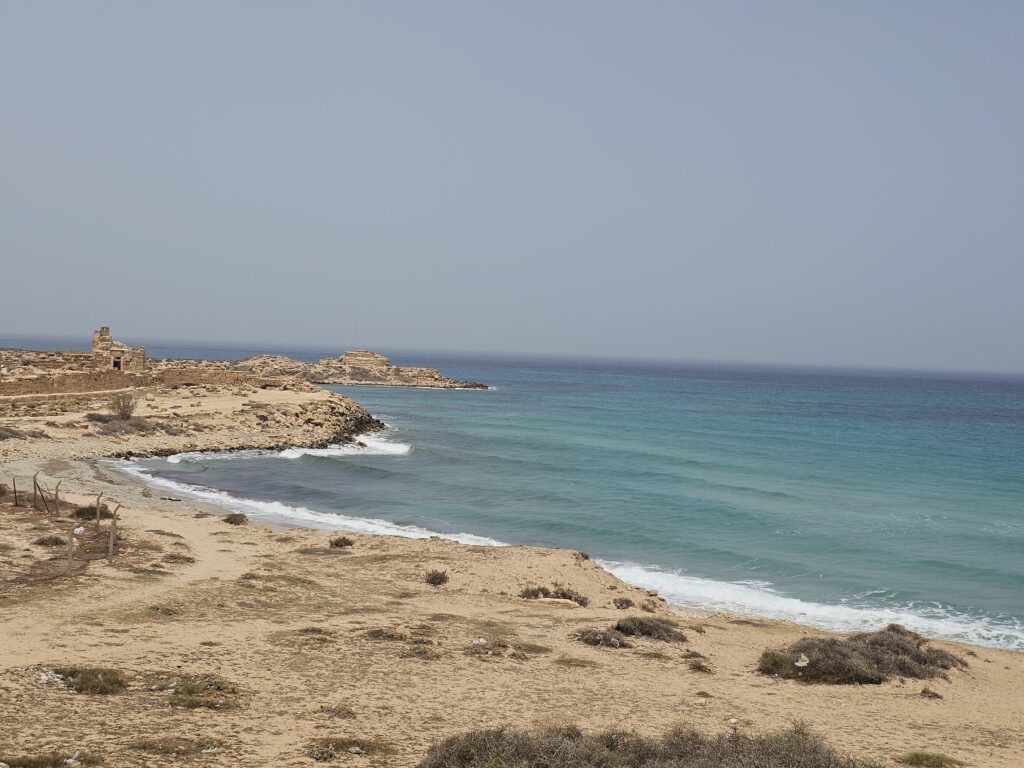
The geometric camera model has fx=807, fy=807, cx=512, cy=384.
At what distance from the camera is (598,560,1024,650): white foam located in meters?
17.8

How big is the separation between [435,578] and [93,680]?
28.0ft

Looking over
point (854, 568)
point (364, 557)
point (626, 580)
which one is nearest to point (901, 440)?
point (854, 568)

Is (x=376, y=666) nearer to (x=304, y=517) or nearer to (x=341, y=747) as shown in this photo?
(x=341, y=747)

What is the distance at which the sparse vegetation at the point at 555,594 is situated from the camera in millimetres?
17219

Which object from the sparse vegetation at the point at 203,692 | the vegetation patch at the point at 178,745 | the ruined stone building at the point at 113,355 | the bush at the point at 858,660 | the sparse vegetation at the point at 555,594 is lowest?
the sparse vegetation at the point at 555,594

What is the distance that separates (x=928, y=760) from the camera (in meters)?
9.10

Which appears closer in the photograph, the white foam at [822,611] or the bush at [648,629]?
the bush at [648,629]

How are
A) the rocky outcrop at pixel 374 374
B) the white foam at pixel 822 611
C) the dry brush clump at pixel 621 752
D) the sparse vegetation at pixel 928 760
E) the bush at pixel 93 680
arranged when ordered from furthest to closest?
the rocky outcrop at pixel 374 374 < the white foam at pixel 822 611 < the bush at pixel 93 680 < the sparse vegetation at pixel 928 760 < the dry brush clump at pixel 621 752

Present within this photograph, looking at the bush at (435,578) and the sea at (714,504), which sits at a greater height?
the bush at (435,578)

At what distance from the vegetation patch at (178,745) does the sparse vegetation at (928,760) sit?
756 centimetres

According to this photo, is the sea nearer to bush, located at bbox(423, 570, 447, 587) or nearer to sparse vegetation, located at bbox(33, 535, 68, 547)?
bush, located at bbox(423, 570, 447, 587)

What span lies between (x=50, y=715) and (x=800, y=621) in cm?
1514

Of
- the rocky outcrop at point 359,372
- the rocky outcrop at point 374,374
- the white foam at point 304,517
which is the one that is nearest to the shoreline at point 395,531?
the white foam at point 304,517

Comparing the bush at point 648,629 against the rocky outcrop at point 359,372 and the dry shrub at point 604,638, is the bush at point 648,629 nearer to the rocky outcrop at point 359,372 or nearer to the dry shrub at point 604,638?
the dry shrub at point 604,638
